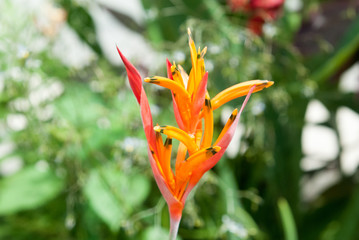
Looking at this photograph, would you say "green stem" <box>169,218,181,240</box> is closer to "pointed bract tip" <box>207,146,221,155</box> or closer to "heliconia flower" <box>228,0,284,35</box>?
"pointed bract tip" <box>207,146,221,155</box>

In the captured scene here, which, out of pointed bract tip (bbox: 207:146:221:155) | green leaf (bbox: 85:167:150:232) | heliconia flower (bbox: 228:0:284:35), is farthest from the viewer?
heliconia flower (bbox: 228:0:284:35)

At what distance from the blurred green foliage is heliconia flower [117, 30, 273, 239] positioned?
0.85 feet

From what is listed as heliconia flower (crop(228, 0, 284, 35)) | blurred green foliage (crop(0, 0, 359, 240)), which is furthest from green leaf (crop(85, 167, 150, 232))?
heliconia flower (crop(228, 0, 284, 35))

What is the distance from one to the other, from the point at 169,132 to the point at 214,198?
0.50 m

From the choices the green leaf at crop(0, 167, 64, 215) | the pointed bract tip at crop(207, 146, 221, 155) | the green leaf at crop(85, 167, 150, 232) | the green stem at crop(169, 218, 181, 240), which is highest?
the pointed bract tip at crop(207, 146, 221, 155)

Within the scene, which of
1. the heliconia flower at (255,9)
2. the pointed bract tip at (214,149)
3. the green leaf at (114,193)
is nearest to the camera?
the pointed bract tip at (214,149)

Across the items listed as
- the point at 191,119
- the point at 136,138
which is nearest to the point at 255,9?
the point at 136,138

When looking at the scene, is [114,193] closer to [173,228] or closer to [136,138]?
[136,138]

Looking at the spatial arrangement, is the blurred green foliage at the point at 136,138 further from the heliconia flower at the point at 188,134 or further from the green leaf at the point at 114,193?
the heliconia flower at the point at 188,134

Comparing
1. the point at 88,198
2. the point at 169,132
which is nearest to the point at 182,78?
the point at 169,132

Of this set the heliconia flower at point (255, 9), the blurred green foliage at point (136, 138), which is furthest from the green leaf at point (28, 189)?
the heliconia flower at point (255, 9)

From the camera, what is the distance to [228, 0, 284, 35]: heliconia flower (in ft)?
2.35

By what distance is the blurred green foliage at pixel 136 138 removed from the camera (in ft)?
1.77

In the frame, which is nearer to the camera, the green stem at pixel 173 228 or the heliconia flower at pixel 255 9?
the green stem at pixel 173 228
